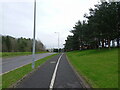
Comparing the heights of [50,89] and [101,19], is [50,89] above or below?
below

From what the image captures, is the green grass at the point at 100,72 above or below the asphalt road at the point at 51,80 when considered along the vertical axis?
above

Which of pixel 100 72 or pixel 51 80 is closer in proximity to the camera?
pixel 51 80

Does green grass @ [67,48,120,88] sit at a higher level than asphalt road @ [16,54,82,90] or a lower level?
higher

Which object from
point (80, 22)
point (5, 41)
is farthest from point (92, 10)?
point (5, 41)

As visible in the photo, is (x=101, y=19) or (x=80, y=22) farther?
(x=80, y=22)

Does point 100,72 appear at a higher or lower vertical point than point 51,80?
higher

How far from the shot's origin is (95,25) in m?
34.2

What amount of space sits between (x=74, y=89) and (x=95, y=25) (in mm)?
28925

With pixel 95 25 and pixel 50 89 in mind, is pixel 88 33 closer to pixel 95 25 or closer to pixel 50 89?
pixel 95 25

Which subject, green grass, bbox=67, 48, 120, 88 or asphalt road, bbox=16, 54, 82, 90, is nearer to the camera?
green grass, bbox=67, 48, 120, 88

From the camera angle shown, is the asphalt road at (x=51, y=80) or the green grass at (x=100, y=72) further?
the asphalt road at (x=51, y=80)

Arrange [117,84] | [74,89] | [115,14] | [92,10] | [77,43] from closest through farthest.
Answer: [74,89], [117,84], [115,14], [92,10], [77,43]

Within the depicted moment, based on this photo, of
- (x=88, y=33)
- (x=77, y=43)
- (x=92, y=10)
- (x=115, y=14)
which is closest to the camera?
(x=115, y=14)

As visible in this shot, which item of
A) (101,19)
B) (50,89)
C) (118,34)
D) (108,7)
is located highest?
(108,7)
